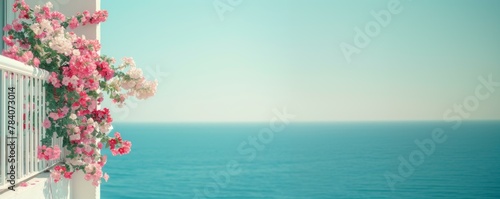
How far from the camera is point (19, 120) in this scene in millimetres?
2914

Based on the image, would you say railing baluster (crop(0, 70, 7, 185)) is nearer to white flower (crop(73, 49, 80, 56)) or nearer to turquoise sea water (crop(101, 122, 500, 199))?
white flower (crop(73, 49, 80, 56))

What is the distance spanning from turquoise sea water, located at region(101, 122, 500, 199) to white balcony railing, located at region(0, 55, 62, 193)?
46.7 meters

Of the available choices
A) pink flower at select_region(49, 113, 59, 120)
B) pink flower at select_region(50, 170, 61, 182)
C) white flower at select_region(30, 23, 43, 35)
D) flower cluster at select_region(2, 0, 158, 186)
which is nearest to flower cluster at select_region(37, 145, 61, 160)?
flower cluster at select_region(2, 0, 158, 186)

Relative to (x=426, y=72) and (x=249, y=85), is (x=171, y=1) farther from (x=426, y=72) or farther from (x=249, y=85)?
(x=426, y=72)

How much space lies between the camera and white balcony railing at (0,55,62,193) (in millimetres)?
2727

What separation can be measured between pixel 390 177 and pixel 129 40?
2842 cm

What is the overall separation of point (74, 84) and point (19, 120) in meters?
0.75

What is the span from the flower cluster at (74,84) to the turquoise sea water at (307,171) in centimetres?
4597

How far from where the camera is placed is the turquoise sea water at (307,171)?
50.7 meters

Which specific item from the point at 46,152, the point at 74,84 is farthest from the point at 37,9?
the point at 46,152

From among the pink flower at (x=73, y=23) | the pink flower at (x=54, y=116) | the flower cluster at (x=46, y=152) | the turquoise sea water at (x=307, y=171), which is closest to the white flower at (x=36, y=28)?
the pink flower at (x=73, y=23)

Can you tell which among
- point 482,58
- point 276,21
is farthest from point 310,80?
point 482,58

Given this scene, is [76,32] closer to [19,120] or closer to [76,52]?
[76,52]

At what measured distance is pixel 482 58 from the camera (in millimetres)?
68438
